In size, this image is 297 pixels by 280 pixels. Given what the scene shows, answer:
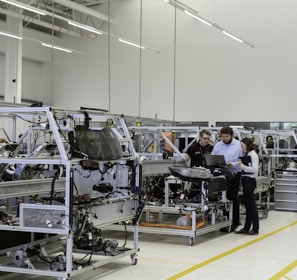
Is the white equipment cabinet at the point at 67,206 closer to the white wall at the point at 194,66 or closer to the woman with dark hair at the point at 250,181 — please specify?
the woman with dark hair at the point at 250,181

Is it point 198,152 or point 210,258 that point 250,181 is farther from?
point 210,258

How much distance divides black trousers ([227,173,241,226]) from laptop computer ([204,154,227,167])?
1.35 ft

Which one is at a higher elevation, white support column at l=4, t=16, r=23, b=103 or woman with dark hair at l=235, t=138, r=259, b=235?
white support column at l=4, t=16, r=23, b=103

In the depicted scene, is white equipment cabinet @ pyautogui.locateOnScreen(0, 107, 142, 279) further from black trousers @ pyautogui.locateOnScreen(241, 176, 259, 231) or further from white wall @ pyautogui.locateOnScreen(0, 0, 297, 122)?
white wall @ pyautogui.locateOnScreen(0, 0, 297, 122)

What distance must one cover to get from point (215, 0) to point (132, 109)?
500cm

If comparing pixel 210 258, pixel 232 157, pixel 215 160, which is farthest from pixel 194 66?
pixel 210 258

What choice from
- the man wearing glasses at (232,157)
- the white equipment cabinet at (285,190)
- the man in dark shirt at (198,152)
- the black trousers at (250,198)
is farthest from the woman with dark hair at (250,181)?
the white equipment cabinet at (285,190)

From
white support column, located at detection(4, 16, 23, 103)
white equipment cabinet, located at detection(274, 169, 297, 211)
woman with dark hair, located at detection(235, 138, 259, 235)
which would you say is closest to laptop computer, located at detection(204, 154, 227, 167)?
woman with dark hair, located at detection(235, 138, 259, 235)

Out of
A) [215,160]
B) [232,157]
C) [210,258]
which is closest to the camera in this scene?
[210,258]

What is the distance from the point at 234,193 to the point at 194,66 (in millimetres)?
10536

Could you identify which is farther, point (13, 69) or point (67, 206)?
point (13, 69)

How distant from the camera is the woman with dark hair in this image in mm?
8008

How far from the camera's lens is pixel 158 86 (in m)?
19.1

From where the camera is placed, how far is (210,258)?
639 cm
